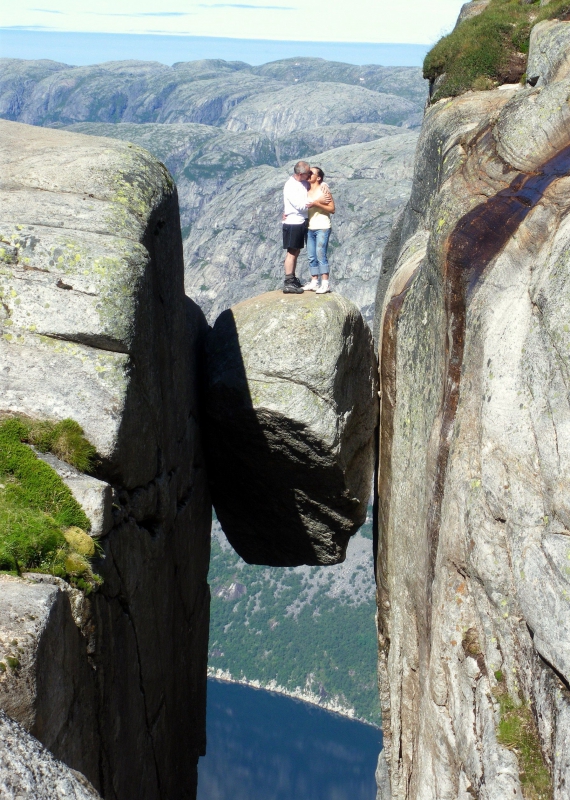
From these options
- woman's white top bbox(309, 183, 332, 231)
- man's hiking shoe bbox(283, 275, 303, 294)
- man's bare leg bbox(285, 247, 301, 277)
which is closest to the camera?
woman's white top bbox(309, 183, 332, 231)

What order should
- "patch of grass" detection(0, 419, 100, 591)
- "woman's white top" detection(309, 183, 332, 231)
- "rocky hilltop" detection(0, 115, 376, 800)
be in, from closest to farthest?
"rocky hilltop" detection(0, 115, 376, 800)
"patch of grass" detection(0, 419, 100, 591)
"woman's white top" detection(309, 183, 332, 231)

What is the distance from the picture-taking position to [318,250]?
63.7 ft

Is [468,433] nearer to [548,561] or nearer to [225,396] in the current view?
[548,561]

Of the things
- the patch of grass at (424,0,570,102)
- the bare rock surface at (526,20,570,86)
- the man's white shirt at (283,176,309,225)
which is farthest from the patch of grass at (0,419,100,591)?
the patch of grass at (424,0,570,102)

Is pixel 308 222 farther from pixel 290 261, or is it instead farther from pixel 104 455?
pixel 104 455

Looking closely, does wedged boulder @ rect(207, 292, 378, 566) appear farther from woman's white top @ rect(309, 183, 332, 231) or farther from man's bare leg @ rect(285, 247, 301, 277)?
woman's white top @ rect(309, 183, 332, 231)

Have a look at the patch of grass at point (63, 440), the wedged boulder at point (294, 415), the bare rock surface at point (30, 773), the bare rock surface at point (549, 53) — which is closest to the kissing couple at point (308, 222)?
the wedged boulder at point (294, 415)

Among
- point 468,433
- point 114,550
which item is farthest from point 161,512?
point 468,433

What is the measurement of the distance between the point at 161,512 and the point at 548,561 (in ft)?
24.3

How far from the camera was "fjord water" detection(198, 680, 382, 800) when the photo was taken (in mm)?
146375

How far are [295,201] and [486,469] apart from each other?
9.67 metres

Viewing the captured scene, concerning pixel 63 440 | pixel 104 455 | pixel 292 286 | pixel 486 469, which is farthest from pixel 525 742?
pixel 292 286

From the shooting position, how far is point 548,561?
9.62 m

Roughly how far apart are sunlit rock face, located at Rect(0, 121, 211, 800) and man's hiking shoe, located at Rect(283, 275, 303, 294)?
3537 mm
